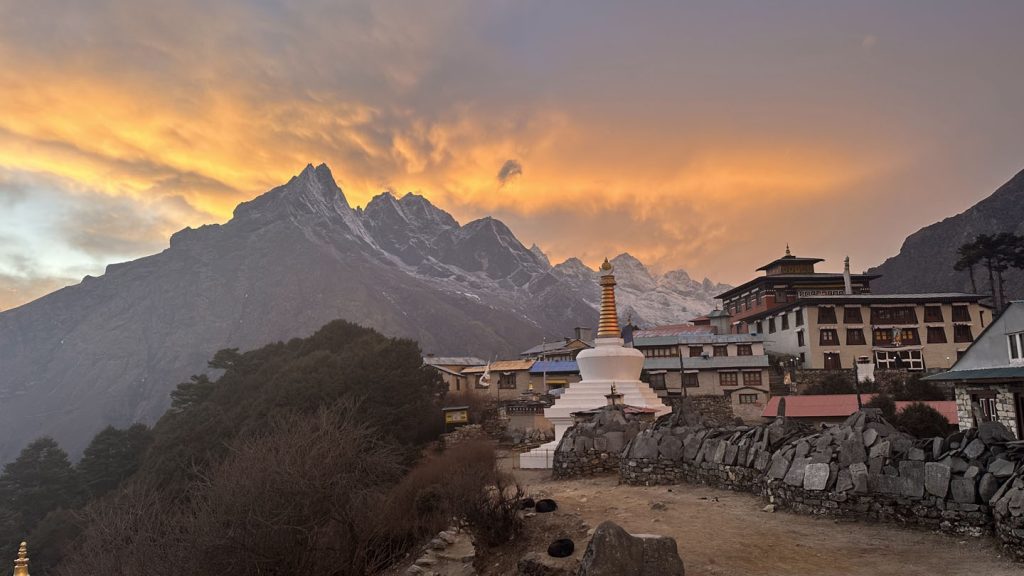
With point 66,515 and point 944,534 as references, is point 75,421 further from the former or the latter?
point 944,534

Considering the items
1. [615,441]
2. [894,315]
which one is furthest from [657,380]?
[615,441]

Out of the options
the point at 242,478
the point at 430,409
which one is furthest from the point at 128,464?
the point at 242,478

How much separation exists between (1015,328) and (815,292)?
39.1 metres

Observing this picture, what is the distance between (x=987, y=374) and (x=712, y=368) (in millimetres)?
27820

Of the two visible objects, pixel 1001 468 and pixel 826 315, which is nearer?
pixel 1001 468

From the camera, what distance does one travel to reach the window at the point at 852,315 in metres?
55.3

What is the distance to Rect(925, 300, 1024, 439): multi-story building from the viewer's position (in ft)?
85.4

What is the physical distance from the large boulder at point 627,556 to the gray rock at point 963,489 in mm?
5616

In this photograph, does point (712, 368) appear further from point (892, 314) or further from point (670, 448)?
point (670, 448)

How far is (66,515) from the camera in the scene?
45125 millimetres

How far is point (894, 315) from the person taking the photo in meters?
55.7

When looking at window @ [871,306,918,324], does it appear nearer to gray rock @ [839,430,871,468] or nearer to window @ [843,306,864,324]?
window @ [843,306,864,324]

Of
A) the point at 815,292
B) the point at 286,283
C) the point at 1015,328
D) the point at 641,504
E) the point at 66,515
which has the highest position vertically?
the point at 286,283

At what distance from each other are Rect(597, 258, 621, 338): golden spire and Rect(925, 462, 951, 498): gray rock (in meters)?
23.6
